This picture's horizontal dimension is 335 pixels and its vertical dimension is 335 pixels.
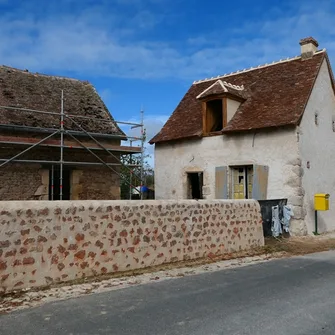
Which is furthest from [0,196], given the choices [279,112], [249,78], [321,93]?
[321,93]

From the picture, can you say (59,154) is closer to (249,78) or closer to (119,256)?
(119,256)

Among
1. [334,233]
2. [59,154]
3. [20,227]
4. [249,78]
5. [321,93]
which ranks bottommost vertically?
[334,233]

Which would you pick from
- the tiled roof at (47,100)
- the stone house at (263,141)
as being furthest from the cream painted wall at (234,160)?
the tiled roof at (47,100)

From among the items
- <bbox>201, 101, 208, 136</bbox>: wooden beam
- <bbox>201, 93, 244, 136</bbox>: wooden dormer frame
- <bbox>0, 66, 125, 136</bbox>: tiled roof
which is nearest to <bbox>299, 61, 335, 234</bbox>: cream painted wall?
<bbox>201, 93, 244, 136</bbox>: wooden dormer frame

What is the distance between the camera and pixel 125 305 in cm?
479

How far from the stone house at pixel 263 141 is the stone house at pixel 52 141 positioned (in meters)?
2.52

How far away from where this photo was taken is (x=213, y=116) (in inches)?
563

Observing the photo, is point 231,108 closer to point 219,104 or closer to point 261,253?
point 219,104

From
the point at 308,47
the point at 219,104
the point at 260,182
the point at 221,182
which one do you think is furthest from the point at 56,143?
the point at 308,47

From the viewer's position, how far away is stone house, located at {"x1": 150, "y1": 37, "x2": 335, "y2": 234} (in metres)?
11.9

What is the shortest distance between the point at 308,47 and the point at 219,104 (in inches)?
148

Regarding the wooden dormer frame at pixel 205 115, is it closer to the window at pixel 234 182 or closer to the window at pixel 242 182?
the window at pixel 234 182

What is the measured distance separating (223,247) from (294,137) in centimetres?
501

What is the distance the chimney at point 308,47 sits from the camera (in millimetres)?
13523
